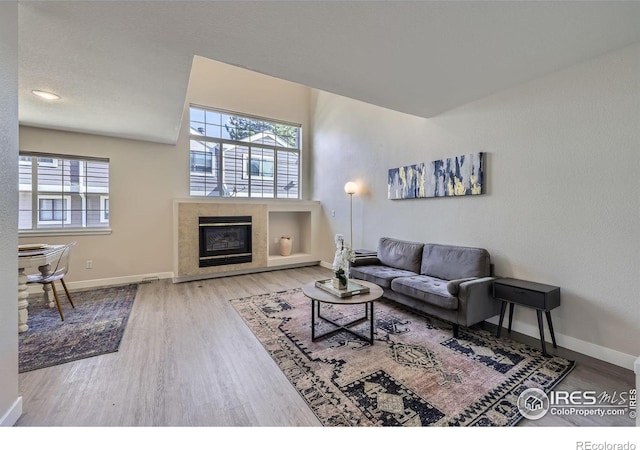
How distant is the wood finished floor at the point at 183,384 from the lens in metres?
1.66

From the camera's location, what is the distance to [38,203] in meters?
4.05

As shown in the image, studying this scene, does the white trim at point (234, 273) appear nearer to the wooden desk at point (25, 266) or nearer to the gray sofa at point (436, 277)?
the wooden desk at point (25, 266)

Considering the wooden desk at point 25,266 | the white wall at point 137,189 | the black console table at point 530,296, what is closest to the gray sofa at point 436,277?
the black console table at point 530,296

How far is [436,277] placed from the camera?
11.2 feet

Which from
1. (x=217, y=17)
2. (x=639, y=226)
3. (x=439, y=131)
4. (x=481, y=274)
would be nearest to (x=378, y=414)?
(x=481, y=274)

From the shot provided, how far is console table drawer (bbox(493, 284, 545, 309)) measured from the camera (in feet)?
7.87

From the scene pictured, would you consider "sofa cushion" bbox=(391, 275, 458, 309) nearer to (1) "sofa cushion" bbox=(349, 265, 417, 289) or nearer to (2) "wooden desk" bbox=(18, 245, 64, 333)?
(1) "sofa cushion" bbox=(349, 265, 417, 289)

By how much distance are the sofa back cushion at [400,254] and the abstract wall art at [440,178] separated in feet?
2.27

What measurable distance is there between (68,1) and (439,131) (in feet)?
12.1

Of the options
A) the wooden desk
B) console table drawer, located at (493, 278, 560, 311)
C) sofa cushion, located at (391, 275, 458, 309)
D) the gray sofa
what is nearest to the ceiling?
the wooden desk

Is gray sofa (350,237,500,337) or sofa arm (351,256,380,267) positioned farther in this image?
sofa arm (351,256,380,267)

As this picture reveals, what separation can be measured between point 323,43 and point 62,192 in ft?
15.1

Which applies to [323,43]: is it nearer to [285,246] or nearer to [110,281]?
[285,246]
